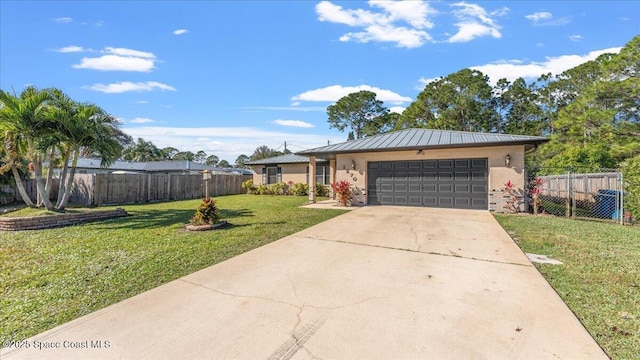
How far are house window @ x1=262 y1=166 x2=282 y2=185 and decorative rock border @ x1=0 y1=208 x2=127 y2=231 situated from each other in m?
12.1

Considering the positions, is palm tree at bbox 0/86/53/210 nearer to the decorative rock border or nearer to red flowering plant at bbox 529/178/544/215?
the decorative rock border

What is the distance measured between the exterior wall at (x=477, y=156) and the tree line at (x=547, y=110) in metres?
2.18

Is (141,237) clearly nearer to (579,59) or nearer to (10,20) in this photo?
(10,20)

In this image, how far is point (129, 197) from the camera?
1410 cm

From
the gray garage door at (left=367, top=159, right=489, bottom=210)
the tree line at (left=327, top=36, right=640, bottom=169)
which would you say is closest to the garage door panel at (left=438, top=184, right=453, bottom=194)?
the gray garage door at (left=367, top=159, right=489, bottom=210)

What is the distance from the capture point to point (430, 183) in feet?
38.2

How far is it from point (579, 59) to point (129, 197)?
3404cm

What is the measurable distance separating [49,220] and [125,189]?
258 inches

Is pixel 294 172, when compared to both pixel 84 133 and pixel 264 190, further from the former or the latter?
pixel 84 133

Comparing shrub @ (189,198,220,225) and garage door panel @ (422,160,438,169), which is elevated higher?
garage door panel @ (422,160,438,169)

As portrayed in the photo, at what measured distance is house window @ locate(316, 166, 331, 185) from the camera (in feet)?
62.0

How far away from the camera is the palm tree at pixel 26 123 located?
303 inches

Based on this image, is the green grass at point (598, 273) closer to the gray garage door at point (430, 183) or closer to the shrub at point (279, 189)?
the gray garage door at point (430, 183)

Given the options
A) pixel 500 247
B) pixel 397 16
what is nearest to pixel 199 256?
pixel 500 247
